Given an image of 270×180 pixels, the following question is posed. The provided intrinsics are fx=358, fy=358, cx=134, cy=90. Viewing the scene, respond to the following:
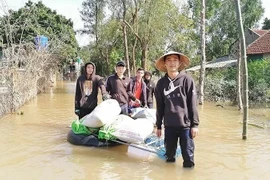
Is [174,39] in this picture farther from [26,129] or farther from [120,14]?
[26,129]

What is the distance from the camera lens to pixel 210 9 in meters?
39.2

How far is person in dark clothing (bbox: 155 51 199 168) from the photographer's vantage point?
193 inches

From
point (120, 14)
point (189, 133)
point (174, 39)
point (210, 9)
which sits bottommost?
point (189, 133)

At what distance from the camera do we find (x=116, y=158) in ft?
20.0

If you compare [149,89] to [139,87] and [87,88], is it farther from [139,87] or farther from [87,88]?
[87,88]

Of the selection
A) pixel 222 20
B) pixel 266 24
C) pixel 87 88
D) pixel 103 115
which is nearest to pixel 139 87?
pixel 87 88

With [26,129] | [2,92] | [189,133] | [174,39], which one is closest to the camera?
[189,133]

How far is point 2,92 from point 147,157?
6.44 meters

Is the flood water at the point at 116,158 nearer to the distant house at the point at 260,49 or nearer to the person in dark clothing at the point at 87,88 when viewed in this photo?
the person in dark clothing at the point at 87,88

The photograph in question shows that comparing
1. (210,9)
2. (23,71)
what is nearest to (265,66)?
(23,71)

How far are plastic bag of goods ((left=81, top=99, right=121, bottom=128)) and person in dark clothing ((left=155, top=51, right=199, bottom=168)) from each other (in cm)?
159

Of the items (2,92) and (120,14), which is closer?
(2,92)

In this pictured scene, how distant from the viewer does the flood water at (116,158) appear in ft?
17.1

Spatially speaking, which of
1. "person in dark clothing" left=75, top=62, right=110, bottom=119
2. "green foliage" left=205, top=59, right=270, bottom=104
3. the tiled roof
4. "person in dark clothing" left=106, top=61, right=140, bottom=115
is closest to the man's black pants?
"person in dark clothing" left=106, top=61, right=140, bottom=115
